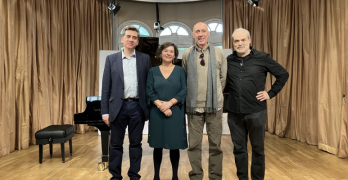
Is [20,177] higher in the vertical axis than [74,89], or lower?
lower

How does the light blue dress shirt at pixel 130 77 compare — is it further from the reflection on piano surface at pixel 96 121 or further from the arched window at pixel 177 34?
the arched window at pixel 177 34

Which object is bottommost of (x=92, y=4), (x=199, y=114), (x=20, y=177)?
(x=20, y=177)

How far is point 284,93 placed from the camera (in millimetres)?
5207

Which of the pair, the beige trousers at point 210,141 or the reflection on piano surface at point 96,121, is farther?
the reflection on piano surface at point 96,121

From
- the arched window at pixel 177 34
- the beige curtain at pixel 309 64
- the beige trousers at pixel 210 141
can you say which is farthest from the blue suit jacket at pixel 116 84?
the arched window at pixel 177 34

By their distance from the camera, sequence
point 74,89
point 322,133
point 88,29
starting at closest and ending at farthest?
point 322,133, point 74,89, point 88,29

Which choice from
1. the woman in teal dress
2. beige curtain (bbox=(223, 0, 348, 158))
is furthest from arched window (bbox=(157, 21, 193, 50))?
the woman in teal dress

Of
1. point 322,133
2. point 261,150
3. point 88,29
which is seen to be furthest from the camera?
point 88,29

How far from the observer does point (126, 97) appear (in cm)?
240

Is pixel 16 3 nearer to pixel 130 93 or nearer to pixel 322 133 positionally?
pixel 130 93

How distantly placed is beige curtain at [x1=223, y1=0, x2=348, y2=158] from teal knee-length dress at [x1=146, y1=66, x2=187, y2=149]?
2.66 m

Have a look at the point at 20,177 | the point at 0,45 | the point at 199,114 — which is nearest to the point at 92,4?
the point at 0,45

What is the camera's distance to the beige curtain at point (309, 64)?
12.4 feet

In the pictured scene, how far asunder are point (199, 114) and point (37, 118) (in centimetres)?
361
